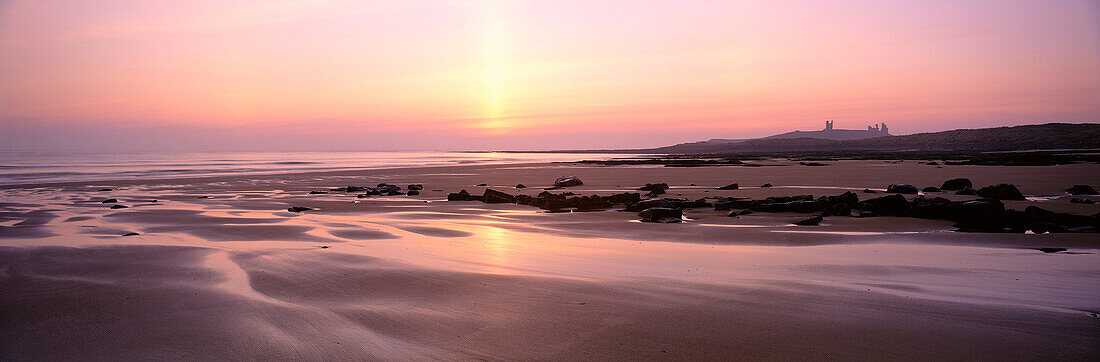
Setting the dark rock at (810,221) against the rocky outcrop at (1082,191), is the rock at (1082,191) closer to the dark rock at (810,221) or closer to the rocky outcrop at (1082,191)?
the rocky outcrop at (1082,191)

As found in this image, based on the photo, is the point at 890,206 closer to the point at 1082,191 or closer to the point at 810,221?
the point at 810,221

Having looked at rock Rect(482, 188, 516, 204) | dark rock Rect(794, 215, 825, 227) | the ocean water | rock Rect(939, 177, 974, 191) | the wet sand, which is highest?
the ocean water

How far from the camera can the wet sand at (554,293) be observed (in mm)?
3906

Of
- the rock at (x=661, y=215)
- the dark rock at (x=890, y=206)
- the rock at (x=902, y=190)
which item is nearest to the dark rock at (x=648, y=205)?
the rock at (x=661, y=215)

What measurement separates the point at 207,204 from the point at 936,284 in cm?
1657

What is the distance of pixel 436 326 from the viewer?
4.37 meters

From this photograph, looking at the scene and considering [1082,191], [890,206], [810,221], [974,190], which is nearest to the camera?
[810,221]

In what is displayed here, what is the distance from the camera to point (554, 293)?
531 centimetres

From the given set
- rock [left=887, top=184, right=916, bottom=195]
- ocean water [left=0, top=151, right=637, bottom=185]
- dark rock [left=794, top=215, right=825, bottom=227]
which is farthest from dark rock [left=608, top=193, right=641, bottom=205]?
ocean water [left=0, top=151, right=637, bottom=185]

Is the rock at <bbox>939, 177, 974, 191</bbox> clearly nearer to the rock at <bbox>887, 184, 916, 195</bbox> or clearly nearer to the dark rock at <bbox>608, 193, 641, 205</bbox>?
the rock at <bbox>887, 184, 916, 195</bbox>

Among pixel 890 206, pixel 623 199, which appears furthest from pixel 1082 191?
pixel 623 199

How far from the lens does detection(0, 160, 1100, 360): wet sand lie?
391 centimetres

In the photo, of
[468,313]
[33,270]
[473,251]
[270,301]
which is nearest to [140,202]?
[33,270]

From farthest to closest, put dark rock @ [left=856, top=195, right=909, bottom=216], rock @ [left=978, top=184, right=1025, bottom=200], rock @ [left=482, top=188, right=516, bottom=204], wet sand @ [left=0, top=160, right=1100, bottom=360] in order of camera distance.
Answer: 1. rock @ [left=482, top=188, right=516, bottom=204]
2. rock @ [left=978, top=184, right=1025, bottom=200]
3. dark rock @ [left=856, top=195, right=909, bottom=216]
4. wet sand @ [left=0, top=160, right=1100, bottom=360]
